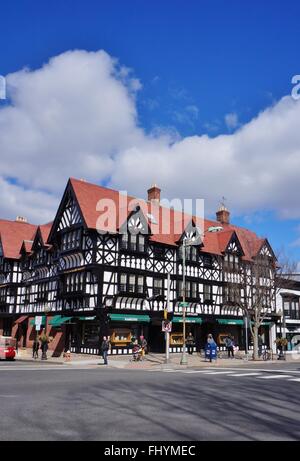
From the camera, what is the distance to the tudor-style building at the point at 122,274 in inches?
1356

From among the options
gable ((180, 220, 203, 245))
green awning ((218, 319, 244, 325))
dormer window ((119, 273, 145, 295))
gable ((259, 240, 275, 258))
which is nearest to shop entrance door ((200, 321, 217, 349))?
green awning ((218, 319, 244, 325))

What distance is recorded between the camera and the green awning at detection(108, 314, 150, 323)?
109 ft

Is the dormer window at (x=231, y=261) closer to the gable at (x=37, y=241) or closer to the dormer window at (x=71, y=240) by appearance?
the dormer window at (x=71, y=240)

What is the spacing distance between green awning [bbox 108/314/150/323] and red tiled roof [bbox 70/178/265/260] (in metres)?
6.15

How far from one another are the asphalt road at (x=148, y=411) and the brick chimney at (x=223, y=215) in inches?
1429

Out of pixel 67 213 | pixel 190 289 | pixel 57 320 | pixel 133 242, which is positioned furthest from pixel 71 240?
pixel 190 289

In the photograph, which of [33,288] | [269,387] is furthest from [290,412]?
[33,288]

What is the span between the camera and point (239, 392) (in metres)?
13.0

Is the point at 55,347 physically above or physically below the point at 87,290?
below

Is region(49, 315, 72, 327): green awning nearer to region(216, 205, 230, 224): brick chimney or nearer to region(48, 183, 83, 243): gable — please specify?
region(48, 183, 83, 243): gable

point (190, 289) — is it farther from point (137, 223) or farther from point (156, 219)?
point (137, 223)

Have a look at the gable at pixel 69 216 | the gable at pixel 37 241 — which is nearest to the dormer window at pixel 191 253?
the gable at pixel 69 216
